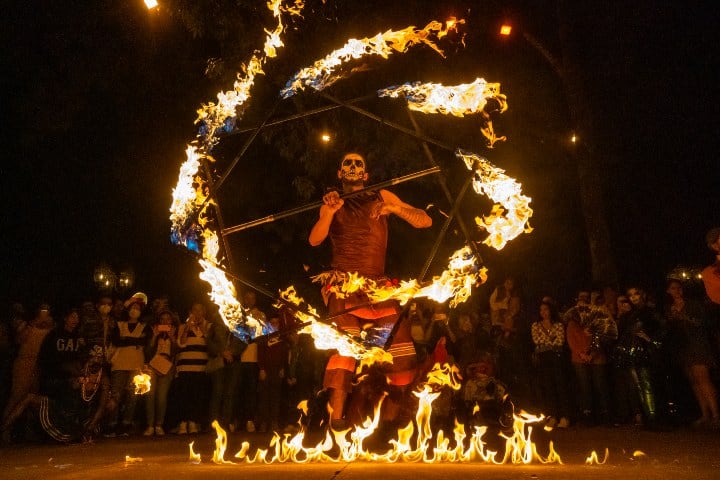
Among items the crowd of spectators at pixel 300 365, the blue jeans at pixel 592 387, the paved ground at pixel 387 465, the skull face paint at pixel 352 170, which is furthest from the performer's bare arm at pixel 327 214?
the blue jeans at pixel 592 387

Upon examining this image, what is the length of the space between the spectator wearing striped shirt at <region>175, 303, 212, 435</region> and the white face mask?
158 inches

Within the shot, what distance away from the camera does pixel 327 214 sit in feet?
19.6

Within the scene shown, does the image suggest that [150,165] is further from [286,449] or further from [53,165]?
[286,449]

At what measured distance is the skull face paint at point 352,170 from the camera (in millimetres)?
6168

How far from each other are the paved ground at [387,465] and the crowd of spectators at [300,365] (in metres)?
1.00

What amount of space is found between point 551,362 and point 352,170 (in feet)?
14.8

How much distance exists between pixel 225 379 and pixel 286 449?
4.13 m

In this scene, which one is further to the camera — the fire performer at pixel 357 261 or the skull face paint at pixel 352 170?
the skull face paint at pixel 352 170

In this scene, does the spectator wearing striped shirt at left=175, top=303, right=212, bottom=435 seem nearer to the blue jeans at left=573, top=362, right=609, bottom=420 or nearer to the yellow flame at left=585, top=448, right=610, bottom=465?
the blue jeans at left=573, top=362, right=609, bottom=420

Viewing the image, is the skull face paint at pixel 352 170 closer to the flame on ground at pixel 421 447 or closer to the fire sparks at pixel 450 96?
the fire sparks at pixel 450 96

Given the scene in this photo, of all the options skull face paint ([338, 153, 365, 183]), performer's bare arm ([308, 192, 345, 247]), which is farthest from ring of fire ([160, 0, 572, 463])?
skull face paint ([338, 153, 365, 183])

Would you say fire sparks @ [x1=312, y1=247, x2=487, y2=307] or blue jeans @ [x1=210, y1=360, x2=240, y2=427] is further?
blue jeans @ [x1=210, y1=360, x2=240, y2=427]

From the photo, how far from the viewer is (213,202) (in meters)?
5.66

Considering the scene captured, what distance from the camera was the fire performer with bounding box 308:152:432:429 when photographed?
5.66 metres
